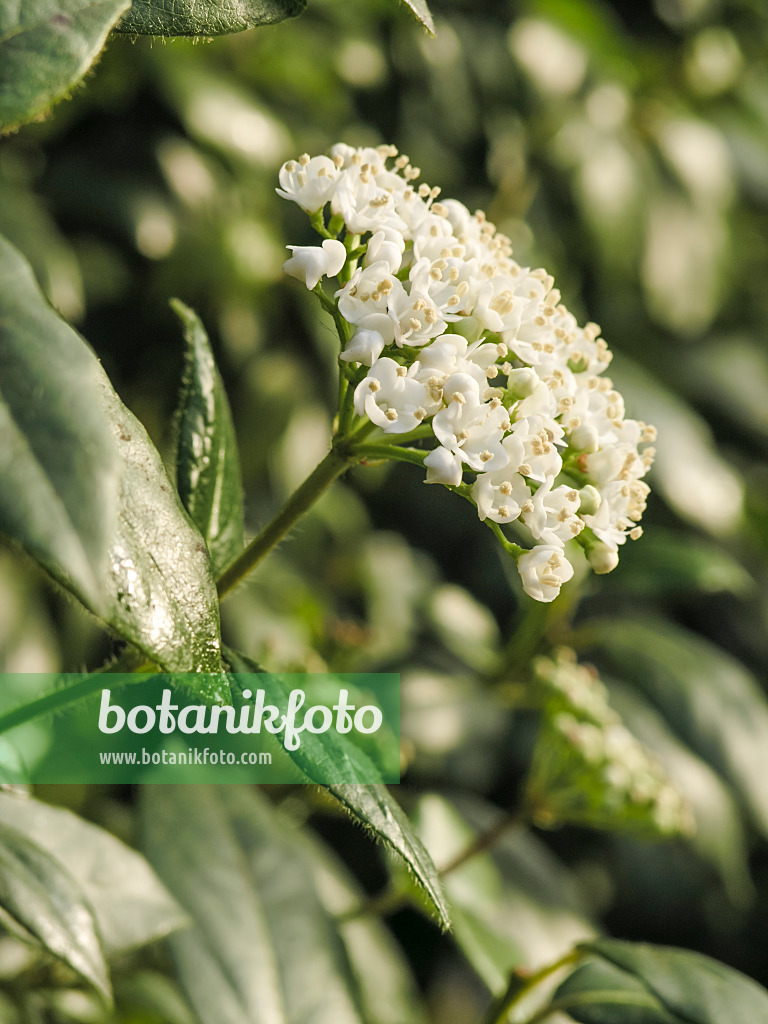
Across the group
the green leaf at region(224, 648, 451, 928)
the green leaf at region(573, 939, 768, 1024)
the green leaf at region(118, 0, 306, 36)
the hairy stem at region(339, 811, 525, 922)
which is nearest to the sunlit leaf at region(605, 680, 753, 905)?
the hairy stem at region(339, 811, 525, 922)

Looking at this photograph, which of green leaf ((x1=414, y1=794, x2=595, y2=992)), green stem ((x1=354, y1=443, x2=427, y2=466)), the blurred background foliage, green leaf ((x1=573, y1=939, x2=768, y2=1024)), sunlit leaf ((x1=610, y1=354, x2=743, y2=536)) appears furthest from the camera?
sunlit leaf ((x1=610, y1=354, x2=743, y2=536))

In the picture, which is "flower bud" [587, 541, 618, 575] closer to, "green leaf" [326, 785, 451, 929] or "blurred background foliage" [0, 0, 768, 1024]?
"green leaf" [326, 785, 451, 929]

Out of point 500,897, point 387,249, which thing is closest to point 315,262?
point 387,249

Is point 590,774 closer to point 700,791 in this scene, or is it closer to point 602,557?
point 700,791

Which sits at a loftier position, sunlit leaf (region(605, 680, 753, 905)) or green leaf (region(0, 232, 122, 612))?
green leaf (region(0, 232, 122, 612))

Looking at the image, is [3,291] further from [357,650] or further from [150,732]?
[357,650]
